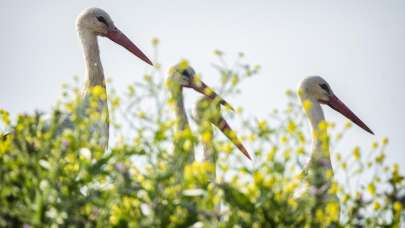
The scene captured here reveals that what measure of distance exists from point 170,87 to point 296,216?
75 cm

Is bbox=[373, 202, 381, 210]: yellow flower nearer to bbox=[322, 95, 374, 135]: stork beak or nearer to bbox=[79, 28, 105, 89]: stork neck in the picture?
bbox=[79, 28, 105, 89]: stork neck

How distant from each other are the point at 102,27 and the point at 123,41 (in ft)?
0.79

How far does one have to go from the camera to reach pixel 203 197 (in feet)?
12.4

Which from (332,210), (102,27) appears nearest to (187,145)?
(332,210)

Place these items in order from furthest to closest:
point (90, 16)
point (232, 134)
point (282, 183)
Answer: point (90, 16), point (232, 134), point (282, 183)

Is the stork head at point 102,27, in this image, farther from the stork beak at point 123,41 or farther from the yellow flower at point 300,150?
the yellow flower at point 300,150

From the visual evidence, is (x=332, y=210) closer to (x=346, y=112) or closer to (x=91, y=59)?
(x=91, y=59)

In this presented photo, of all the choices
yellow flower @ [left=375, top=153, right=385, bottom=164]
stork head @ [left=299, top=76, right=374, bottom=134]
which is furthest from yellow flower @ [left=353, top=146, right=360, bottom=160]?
stork head @ [left=299, top=76, right=374, bottom=134]

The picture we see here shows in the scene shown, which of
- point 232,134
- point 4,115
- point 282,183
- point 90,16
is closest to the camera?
point 282,183

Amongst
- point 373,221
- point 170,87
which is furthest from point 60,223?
point 373,221

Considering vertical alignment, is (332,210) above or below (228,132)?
below

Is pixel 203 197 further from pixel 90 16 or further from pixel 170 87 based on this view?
pixel 90 16

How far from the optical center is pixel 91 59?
28.2 feet

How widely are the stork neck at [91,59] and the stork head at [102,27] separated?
0.15 feet
